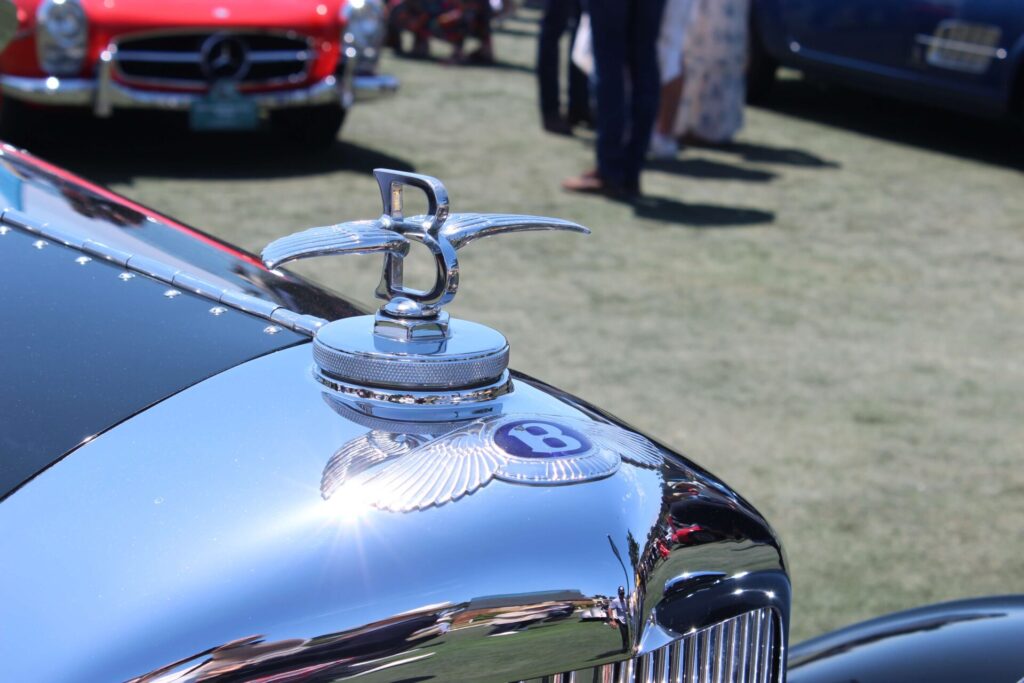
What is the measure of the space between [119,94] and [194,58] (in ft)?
1.19

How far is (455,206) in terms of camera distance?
5406 millimetres

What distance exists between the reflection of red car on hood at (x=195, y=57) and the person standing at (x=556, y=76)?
43.1 inches

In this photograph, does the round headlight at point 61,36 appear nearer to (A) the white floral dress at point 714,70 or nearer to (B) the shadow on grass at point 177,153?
(B) the shadow on grass at point 177,153

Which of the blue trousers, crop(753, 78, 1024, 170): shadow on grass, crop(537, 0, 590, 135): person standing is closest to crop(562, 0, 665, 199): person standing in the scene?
the blue trousers

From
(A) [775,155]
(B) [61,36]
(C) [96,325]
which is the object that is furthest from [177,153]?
(C) [96,325]

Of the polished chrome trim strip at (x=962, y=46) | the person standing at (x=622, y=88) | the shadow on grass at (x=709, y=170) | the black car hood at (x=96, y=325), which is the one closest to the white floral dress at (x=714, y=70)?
the shadow on grass at (x=709, y=170)

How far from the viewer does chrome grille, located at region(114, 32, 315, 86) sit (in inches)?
215

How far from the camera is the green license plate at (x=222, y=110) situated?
557cm

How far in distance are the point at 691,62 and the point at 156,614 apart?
6.80 metres

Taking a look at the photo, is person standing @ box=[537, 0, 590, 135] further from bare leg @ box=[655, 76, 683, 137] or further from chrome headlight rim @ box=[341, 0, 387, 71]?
chrome headlight rim @ box=[341, 0, 387, 71]

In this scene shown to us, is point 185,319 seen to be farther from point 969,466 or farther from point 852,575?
point 969,466

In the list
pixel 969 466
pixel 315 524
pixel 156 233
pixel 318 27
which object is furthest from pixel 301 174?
Answer: pixel 315 524

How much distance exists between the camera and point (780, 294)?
468 centimetres

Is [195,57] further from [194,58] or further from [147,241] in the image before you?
[147,241]
